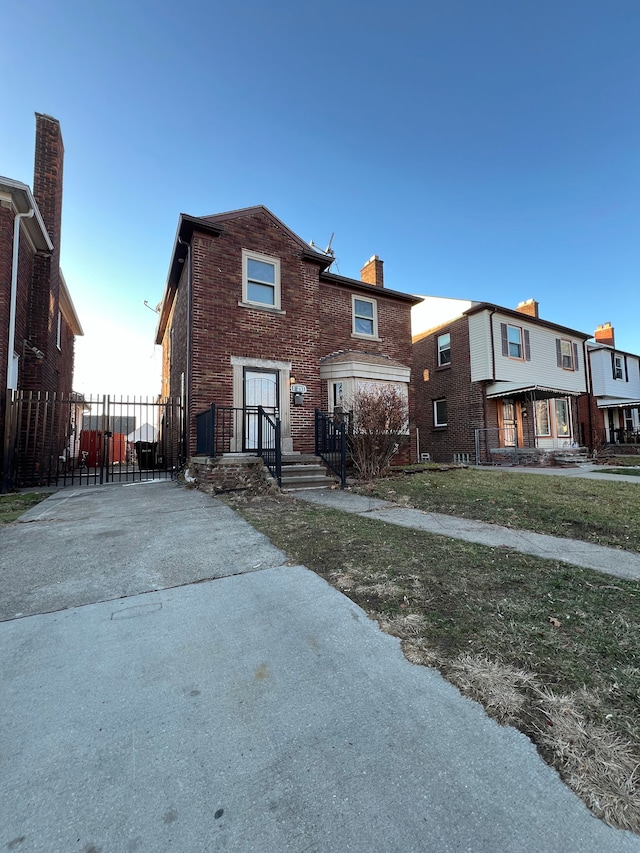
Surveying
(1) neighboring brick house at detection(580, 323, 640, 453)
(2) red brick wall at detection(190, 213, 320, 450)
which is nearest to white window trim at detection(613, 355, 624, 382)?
(1) neighboring brick house at detection(580, 323, 640, 453)

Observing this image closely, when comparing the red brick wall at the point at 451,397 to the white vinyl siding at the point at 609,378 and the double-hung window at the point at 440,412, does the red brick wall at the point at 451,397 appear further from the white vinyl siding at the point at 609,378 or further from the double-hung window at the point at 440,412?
the white vinyl siding at the point at 609,378

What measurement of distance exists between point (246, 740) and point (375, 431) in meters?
7.62

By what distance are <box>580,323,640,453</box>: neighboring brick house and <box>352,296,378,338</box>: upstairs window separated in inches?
560

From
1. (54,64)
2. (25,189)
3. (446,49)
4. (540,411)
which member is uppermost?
(446,49)

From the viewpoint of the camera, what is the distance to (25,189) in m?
8.01

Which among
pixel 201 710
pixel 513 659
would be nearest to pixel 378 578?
pixel 513 659

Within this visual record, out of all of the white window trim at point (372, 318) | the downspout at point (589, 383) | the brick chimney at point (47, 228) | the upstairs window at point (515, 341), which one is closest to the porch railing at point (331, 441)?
the white window trim at point (372, 318)

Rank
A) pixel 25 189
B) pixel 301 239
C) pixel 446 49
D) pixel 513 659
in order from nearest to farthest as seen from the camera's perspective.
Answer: pixel 513 659
pixel 25 189
pixel 446 49
pixel 301 239

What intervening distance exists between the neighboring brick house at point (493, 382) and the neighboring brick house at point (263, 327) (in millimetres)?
4998

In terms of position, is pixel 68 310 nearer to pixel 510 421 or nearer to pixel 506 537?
pixel 506 537

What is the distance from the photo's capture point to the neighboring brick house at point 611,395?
2047 cm

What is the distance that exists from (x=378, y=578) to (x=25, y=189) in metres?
10.6

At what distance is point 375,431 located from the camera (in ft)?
28.9

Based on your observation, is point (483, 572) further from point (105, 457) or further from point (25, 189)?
point (25, 189)
